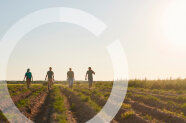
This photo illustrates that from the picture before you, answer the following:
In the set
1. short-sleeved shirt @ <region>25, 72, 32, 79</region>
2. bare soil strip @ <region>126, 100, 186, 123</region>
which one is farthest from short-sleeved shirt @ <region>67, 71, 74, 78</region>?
bare soil strip @ <region>126, 100, 186, 123</region>

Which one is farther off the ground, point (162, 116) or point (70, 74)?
point (70, 74)

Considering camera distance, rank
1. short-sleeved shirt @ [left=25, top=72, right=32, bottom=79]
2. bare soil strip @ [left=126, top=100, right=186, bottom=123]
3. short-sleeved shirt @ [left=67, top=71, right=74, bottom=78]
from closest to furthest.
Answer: bare soil strip @ [left=126, top=100, right=186, bottom=123], short-sleeved shirt @ [left=67, top=71, right=74, bottom=78], short-sleeved shirt @ [left=25, top=72, right=32, bottom=79]

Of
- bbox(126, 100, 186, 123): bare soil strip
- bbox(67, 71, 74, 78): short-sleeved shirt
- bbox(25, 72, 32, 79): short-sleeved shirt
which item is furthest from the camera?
bbox(25, 72, 32, 79): short-sleeved shirt

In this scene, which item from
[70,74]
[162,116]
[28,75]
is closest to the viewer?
[162,116]

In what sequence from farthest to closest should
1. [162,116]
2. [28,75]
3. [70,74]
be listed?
[28,75], [70,74], [162,116]

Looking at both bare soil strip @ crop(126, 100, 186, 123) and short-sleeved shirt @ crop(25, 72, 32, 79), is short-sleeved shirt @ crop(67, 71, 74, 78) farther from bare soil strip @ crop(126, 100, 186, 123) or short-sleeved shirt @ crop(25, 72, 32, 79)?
bare soil strip @ crop(126, 100, 186, 123)

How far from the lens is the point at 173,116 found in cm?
1176

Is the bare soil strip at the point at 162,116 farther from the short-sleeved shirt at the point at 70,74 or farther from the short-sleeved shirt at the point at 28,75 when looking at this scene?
the short-sleeved shirt at the point at 28,75

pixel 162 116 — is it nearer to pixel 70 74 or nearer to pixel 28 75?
pixel 70 74

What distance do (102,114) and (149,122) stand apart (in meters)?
2.97

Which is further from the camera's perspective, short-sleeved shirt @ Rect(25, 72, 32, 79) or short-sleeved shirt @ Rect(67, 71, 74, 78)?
short-sleeved shirt @ Rect(25, 72, 32, 79)

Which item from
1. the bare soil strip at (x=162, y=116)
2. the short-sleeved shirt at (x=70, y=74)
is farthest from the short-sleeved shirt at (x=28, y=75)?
the bare soil strip at (x=162, y=116)

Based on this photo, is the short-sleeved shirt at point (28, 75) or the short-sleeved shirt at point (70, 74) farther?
the short-sleeved shirt at point (28, 75)

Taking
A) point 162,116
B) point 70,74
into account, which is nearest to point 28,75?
point 70,74
